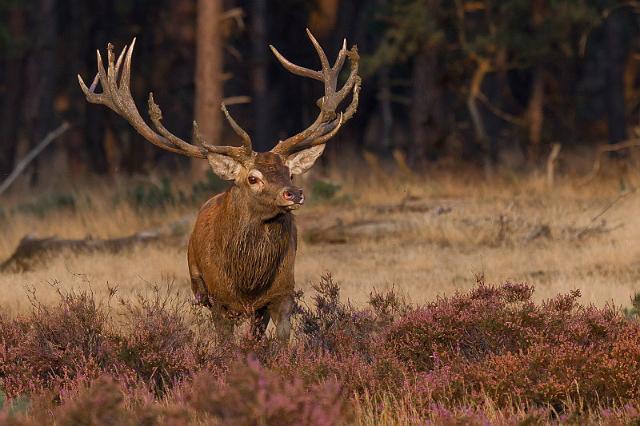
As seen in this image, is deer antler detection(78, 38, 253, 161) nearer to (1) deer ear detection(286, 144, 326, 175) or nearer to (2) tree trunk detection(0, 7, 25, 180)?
(1) deer ear detection(286, 144, 326, 175)

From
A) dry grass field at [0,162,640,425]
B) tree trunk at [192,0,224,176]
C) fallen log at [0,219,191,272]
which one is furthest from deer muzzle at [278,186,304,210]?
tree trunk at [192,0,224,176]

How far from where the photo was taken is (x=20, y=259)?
1551 cm

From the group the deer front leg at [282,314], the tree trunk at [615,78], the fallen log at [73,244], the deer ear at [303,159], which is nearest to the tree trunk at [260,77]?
the tree trunk at [615,78]

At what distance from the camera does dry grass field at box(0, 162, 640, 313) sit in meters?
13.0

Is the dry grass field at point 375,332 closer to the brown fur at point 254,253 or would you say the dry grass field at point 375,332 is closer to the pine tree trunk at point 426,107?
the brown fur at point 254,253

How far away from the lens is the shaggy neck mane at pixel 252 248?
966 centimetres

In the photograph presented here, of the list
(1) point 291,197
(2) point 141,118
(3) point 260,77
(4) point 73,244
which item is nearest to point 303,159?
(1) point 291,197

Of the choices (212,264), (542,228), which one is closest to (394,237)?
(542,228)

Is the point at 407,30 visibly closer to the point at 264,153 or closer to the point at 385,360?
the point at 264,153

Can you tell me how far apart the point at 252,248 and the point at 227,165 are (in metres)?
0.68

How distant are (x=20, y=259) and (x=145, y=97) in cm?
1547

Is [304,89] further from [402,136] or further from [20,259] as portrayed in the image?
[20,259]

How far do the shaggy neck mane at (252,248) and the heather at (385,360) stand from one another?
0.43 meters

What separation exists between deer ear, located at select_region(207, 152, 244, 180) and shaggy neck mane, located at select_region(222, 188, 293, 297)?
0.17 m
